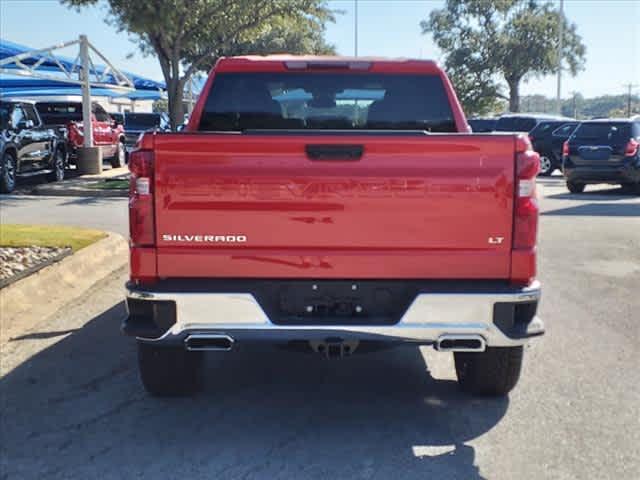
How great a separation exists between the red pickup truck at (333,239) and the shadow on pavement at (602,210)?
11048mm

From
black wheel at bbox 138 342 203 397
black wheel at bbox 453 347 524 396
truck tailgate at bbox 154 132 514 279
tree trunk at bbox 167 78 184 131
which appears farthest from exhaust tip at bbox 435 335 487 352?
tree trunk at bbox 167 78 184 131

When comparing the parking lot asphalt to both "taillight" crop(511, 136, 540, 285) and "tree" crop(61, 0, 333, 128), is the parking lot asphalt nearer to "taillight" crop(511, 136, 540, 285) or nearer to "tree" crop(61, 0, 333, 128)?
"taillight" crop(511, 136, 540, 285)

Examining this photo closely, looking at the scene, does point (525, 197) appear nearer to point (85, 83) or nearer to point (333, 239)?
point (333, 239)

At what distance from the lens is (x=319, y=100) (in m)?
5.99

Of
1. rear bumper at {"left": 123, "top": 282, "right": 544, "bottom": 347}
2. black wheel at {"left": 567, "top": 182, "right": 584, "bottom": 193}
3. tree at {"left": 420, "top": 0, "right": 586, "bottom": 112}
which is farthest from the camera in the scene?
tree at {"left": 420, "top": 0, "right": 586, "bottom": 112}

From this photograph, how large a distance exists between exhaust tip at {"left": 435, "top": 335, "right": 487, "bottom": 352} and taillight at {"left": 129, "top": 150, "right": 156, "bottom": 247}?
1528 millimetres

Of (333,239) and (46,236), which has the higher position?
(333,239)

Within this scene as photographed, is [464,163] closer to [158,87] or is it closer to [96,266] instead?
[96,266]

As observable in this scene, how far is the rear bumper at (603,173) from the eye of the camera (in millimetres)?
18297

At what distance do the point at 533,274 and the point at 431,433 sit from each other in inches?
39.6

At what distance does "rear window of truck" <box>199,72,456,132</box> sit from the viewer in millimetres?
5773

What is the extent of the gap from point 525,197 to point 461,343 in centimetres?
80

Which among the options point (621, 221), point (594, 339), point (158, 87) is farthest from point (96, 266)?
point (158, 87)

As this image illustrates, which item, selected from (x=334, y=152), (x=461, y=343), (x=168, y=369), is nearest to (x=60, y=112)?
(x=168, y=369)
